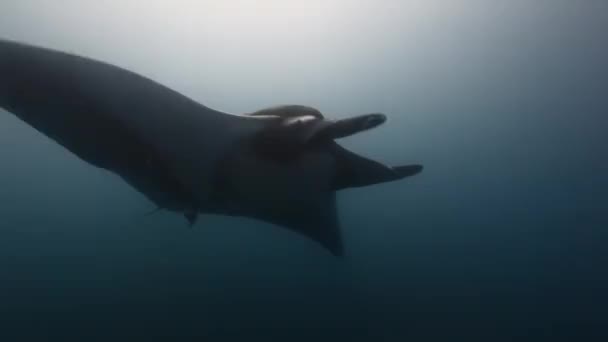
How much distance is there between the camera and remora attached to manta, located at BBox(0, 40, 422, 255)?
2.08 m

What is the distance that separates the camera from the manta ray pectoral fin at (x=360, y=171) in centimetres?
316

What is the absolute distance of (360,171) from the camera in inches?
128

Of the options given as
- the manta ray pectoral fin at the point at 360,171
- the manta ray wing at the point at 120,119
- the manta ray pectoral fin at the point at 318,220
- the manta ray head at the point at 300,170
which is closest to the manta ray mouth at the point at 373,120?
the manta ray head at the point at 300,170

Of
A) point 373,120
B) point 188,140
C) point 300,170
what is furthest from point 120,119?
point 373,120

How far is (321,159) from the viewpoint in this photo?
3014 mm

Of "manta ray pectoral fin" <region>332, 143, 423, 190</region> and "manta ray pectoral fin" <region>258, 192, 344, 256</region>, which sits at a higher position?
"manta ray pectoral fin" <region>332, 143, 423, 190</region>

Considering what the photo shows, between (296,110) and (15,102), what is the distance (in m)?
1.67

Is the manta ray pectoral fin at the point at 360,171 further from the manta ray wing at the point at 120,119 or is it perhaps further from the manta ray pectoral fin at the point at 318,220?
the manta ray wing at the point at 120,119

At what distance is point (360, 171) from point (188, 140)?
137 cm

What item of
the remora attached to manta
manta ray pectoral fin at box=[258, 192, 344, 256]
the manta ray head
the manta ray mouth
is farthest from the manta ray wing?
manta ray pectoral fin at box=[258, 192, 344, 256]

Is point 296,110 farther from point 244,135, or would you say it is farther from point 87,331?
point 87,331

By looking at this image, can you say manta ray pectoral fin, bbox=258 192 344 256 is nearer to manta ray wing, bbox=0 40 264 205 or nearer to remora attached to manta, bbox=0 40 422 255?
remora attached to manta, bbox=0 40 422 255

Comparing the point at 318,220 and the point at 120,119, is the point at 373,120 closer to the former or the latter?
the point at 318,220

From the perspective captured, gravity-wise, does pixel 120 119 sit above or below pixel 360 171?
above
